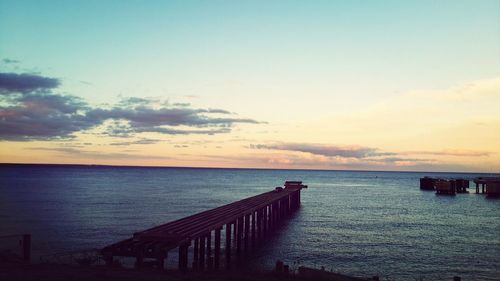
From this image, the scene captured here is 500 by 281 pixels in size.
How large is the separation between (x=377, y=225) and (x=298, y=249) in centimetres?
1585

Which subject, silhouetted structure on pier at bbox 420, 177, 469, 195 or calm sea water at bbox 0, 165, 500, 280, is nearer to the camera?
calm sea water at bbox 0, 165, 500, 280

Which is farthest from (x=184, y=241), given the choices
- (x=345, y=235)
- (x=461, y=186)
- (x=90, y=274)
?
(x=461, y=186)

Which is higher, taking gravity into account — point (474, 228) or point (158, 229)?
point (158, 229)

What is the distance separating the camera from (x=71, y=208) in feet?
177

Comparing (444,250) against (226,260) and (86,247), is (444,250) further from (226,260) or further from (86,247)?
(86,247)

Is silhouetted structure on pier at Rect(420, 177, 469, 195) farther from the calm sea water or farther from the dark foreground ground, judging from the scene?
the dark foreground ground

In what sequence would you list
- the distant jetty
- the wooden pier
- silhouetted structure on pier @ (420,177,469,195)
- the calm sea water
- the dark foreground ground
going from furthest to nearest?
silhouetted structure on pier @ (420,177,469,195) < the distant jetty < the calm sea water < the wooden pier < the dark foreground ground

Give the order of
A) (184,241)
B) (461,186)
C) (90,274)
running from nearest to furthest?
(90,274) → (184,241) → (461,186)

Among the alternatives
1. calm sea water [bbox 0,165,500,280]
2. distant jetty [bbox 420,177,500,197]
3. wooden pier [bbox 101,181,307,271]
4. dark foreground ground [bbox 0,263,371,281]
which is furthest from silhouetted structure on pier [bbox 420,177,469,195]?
dark foreground ground [bbox 0,263,371,281]

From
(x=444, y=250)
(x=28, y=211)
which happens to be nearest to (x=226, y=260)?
(x=444, y=250)

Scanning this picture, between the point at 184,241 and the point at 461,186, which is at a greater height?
the point at 184,241

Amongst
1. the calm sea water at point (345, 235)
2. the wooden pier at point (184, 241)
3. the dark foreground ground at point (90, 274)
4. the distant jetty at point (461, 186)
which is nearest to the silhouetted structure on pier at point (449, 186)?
the distant jetty at point (461, 186)

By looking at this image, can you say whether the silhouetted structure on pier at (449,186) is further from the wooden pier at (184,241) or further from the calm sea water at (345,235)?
the wooden pier at (184,241)

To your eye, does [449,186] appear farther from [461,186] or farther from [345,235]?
[345,235]
